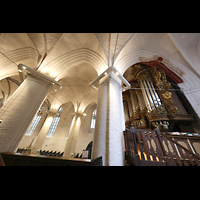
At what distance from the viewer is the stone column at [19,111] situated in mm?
2589

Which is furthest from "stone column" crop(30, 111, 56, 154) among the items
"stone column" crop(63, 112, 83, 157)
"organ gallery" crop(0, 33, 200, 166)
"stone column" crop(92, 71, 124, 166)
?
"stone column" crop(92, 71, 124, 166)

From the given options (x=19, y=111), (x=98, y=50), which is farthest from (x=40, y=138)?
(x=98, y=50)

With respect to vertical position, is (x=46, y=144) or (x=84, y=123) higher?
(x=84, y=123)

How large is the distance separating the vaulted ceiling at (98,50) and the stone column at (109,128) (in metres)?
1.66

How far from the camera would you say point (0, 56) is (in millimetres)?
4828


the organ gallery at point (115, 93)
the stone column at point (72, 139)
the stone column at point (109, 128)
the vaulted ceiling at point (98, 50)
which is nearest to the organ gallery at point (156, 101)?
the organ gallery at point (115, 93)

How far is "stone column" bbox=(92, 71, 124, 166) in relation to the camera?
2150mm

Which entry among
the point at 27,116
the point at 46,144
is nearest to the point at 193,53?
the point at 27,116

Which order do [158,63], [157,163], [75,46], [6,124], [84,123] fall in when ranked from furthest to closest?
1. [84,123]
2. [158,63]
3. [75,46]
4. [6,124]
5. [157,163]

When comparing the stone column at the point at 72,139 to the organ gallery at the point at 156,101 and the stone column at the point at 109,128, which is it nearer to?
the organ gallery at the point at 156,101

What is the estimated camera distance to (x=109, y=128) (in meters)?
2.41

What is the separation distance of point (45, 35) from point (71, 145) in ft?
27.3

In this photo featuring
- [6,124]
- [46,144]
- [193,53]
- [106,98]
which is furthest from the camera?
[46,144]
